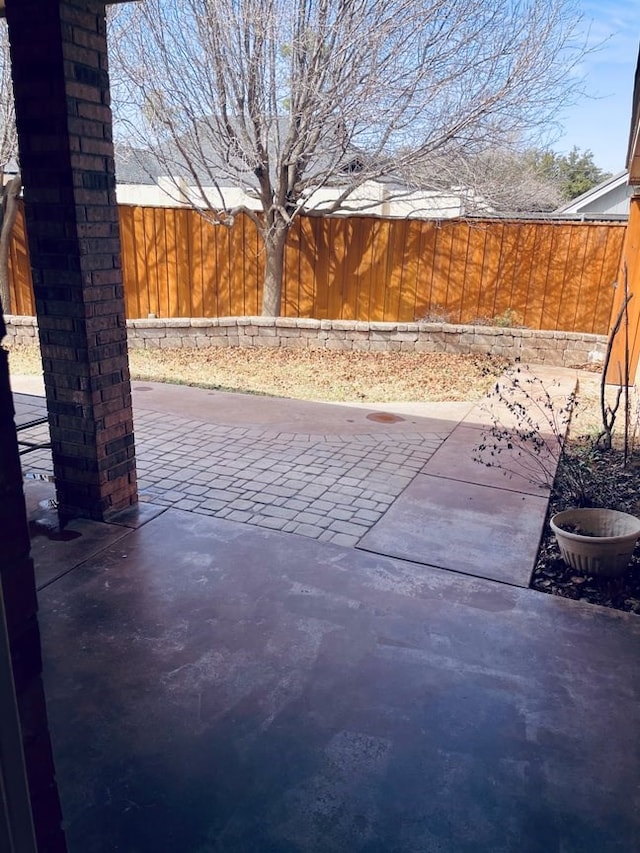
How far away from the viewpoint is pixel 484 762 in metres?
2.16

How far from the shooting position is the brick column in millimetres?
3188

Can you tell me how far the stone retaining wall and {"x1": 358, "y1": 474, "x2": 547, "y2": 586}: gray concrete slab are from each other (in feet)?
16.5

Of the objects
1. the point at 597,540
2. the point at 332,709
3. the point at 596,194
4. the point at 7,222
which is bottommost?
the point at 332,709

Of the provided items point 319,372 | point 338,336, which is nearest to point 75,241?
point 319,372

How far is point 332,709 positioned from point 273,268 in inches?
326

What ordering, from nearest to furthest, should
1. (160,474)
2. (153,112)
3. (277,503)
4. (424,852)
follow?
(424,852) < (277,503) < (160,474) < (153,112)

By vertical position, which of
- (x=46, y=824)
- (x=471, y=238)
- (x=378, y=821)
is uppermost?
(x=471, y=238)

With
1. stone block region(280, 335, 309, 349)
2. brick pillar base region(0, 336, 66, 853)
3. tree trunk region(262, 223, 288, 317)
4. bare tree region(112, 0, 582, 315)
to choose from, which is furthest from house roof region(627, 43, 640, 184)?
brick pillar base region(0, 336, 66, 853)

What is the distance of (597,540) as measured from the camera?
10.7 ft

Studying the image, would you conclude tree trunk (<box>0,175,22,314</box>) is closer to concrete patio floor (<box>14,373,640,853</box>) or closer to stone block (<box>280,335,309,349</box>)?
stone block (<box>280,335,309,349</box>)

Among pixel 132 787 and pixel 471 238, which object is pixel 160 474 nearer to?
pixel 132 787

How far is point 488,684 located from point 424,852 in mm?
807

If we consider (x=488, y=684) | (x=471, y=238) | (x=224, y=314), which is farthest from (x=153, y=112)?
(x=488, y=684)

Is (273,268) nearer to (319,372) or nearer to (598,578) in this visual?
(319,372)
